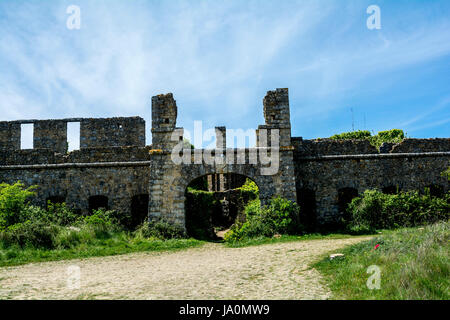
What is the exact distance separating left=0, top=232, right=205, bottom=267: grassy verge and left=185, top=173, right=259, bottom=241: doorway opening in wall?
212cm

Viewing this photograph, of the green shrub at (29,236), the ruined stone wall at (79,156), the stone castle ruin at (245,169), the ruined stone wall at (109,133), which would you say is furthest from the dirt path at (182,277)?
the ruined stone wall at (109,133)

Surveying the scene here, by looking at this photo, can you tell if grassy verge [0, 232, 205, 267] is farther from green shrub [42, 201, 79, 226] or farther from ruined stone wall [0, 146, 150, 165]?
ruined stone wall [0, 146, 150, 165]

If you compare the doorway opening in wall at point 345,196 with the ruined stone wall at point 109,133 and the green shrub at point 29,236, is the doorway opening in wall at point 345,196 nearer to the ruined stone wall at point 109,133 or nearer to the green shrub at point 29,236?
the ruined stone wall at point 109,133

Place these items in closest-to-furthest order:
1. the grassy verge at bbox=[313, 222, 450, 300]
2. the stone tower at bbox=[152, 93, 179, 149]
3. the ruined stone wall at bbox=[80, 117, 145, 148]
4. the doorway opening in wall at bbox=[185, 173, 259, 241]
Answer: the grassy verge at bbox=[313, 222, 450, 300]
the stone tower at bbox=[152, 93, 179, 149]
the doorway opening in wall at bbox=[185, 173, 259, 241]
the ruined stone wall at bbox=[80, 117, 145, 148]

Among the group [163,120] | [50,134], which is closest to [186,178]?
[163,120]

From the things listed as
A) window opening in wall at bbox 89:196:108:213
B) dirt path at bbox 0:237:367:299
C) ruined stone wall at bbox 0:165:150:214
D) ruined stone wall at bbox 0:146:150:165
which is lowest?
dirt path at bbox 0:237:367:299

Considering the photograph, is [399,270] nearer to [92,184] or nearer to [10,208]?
[10,208]

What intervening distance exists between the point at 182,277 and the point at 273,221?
5.73 metres

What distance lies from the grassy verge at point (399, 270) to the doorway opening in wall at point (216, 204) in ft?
24.9

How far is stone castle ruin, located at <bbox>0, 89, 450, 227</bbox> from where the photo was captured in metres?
11.9

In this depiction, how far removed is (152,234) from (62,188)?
4.96 m

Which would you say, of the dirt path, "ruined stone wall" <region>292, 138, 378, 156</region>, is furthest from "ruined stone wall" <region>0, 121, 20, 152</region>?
"ruined stone wall" <region>292, 138, 378, 156</region>

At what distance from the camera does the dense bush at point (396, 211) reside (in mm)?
11779
